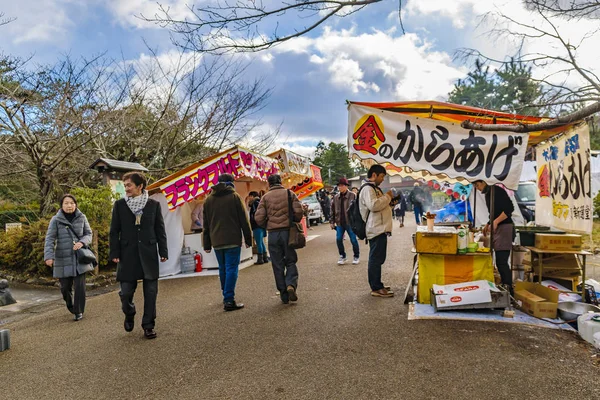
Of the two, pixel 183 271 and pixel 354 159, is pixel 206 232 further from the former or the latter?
pixel 183 271

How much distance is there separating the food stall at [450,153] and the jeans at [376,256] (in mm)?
595

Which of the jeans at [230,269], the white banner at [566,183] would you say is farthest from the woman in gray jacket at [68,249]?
the white banner at [566,183]

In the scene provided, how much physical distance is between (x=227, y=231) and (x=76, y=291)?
8.14 ft

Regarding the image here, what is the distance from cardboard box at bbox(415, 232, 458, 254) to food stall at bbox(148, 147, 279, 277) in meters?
4.75

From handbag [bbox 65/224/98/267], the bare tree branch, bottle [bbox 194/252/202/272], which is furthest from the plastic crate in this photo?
the bare tree branch

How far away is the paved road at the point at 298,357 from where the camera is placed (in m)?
3.14

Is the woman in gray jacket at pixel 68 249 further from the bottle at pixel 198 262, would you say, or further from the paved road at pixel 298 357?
the bottle at pixel 198 262

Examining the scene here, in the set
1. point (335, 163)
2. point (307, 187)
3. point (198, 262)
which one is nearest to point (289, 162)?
point (307, 187)

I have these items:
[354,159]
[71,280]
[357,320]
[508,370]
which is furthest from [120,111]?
[508,370]

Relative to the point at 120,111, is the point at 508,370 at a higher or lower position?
lower

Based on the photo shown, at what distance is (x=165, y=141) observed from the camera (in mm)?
15656

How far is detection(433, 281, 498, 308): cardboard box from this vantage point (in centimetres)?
474

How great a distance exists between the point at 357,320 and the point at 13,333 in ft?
15.8

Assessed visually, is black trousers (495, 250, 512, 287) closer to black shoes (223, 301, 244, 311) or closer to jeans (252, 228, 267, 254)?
black shoes (223, 301, 244, 311)
